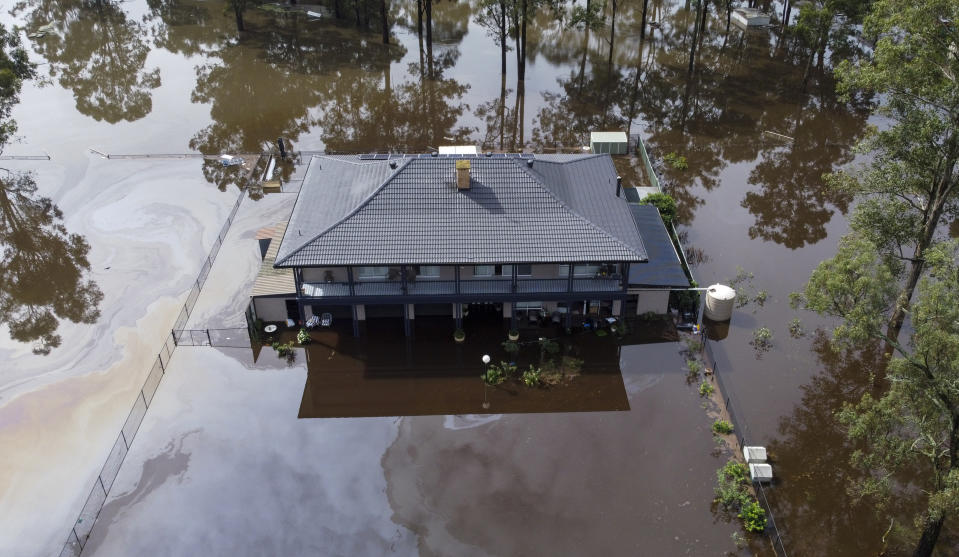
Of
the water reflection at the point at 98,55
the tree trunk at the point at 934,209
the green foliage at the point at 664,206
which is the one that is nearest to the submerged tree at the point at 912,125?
the tree trunk at the point at 934,209

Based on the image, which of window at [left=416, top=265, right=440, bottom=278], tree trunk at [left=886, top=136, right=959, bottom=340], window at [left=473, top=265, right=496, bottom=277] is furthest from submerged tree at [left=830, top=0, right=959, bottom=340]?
window at [left=416, top=265, right=440, bottom=278]

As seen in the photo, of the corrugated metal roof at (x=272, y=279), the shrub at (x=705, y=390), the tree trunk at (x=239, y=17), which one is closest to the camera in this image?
the shrub at (x=705, y=390)

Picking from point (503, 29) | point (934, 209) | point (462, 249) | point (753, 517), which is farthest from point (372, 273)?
point (503, 29)

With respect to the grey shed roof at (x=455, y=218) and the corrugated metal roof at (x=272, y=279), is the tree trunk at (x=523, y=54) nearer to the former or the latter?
the grey shed roof at (x=455, y=218)

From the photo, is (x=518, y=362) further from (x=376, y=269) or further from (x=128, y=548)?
(x=128, y=548)

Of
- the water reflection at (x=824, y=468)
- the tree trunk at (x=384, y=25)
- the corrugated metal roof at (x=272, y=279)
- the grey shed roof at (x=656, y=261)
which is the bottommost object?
the water reflection at (x=824, y=468)
